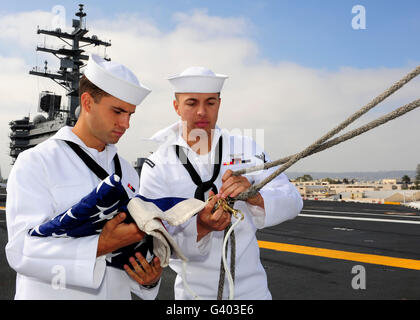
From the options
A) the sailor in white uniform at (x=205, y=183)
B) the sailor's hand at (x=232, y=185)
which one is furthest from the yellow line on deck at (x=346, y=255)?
the sailor's hand at (x=232, y=185)

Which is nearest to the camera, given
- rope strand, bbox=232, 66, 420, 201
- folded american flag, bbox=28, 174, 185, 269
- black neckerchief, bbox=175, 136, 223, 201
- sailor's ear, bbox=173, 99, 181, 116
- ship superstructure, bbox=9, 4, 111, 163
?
rope strand, bbox=232, 66, 420, 201

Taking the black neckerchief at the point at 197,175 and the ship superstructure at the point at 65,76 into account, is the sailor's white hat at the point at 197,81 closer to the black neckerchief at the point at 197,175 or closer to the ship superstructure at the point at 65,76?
the black neckerchief at the point at 197,175

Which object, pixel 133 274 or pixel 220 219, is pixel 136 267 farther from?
pixel 220 219

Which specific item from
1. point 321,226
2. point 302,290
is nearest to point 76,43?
point 321,226

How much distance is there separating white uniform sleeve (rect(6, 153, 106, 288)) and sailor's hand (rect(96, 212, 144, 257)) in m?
0.04

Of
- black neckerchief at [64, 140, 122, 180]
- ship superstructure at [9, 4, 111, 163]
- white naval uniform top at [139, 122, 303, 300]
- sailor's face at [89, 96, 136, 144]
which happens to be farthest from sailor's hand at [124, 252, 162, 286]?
ship superstructure at [9, 4, 111, 163]

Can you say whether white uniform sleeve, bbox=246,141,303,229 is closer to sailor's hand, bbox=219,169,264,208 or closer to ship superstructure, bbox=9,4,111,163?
sailor's hand, bbox=219,169,264,208

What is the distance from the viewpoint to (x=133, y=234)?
1.43 m

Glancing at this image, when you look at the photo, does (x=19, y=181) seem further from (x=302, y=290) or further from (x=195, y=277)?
(x=302, y=290)

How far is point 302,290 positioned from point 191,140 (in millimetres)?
3645

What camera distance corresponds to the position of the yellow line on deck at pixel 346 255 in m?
6.52

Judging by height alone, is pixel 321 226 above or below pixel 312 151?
below

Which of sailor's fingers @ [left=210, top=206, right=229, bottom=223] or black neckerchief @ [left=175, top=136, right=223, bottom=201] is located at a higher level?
black neckerchief @ [left=175, top=136, right=223, bottom=201]

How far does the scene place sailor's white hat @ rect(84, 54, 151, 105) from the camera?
178cm
